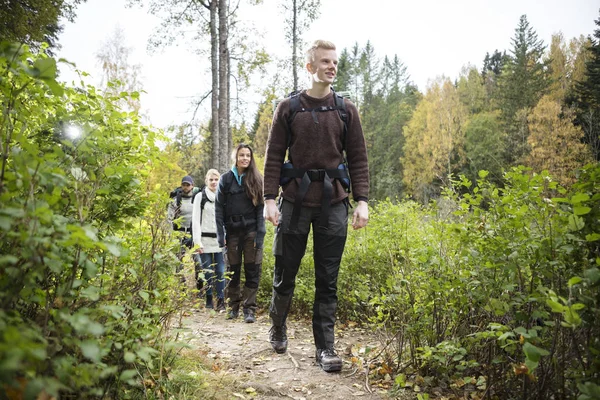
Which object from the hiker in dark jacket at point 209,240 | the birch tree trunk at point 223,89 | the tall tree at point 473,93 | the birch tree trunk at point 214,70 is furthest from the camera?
the tall tree at point 473,93

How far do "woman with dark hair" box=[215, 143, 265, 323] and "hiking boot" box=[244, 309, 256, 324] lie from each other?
0.37ft

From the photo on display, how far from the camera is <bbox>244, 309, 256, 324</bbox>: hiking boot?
186 inches

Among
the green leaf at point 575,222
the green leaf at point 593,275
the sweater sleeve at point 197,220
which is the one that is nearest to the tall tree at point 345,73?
the sweater sleeve at point 197,220

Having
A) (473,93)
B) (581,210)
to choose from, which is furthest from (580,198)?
(473,93)

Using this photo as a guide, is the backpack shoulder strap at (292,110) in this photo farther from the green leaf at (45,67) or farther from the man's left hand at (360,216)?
the green leaf at (45,67)

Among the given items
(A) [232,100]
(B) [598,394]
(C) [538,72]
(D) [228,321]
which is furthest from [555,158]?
(B) [598,394]

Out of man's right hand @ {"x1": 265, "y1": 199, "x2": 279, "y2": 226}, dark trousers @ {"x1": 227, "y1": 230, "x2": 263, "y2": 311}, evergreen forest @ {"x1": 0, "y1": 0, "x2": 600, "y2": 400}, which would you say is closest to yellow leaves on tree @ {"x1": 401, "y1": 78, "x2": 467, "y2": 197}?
dark trousers @ {"x1": 227, "y1": 230, "x2": 263, "y2": 311}

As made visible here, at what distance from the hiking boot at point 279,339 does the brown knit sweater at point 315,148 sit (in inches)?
48.8

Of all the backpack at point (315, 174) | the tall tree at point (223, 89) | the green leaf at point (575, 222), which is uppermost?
the tall tree at point (223, 89)

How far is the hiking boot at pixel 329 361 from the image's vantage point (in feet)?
9.34

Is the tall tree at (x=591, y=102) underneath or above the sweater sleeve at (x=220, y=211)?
above

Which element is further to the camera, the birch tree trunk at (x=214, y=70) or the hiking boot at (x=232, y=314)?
the birch tree trunk at (x=214, y=70)

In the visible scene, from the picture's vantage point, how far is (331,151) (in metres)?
2.95

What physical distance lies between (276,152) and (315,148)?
13.4 inches
